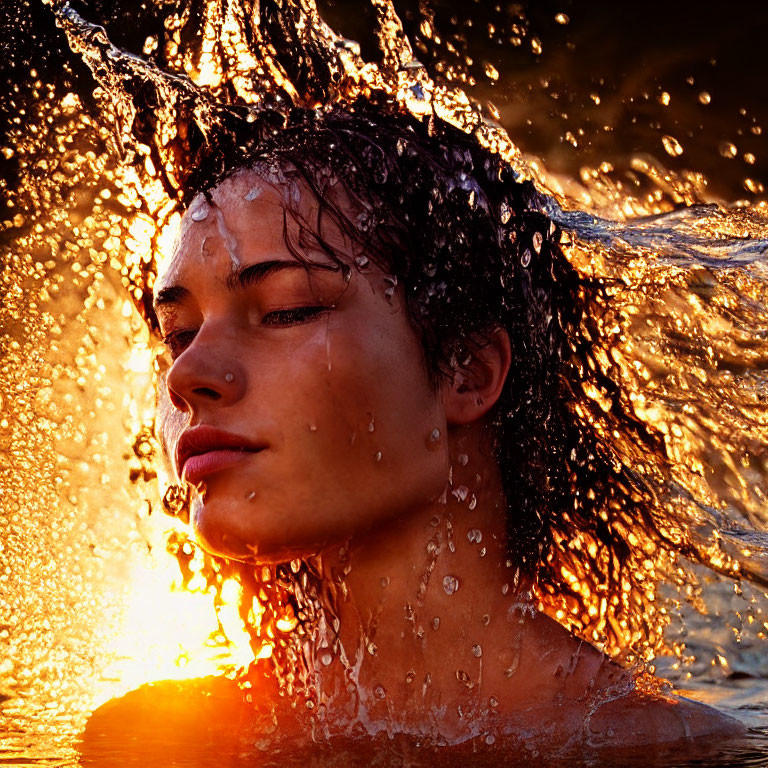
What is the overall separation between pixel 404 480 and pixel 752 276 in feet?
4.82

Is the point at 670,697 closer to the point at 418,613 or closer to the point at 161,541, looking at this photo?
the point at 418,613

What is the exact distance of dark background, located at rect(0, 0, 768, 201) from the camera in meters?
3.89

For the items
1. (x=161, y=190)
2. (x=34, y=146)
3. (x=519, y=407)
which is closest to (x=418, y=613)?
(x=519, y=407)

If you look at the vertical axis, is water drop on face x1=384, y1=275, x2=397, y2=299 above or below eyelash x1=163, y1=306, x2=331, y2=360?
above

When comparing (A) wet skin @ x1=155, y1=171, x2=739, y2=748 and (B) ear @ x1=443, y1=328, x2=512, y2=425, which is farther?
(B) ear @ x1=443, y1=328, x2=512, y2=425

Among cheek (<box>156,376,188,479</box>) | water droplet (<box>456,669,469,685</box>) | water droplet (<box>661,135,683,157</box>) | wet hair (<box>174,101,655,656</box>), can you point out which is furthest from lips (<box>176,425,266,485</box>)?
water droplet (<box>661,135,683,157</box>)

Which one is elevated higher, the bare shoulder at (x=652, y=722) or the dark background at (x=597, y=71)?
the dark background at (x=597, y=71)

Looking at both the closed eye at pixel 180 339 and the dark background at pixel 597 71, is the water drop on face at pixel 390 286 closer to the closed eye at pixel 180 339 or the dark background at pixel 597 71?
the closed eye at pixel 180 339

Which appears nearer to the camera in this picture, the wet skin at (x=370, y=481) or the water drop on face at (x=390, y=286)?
the wet skin at (x=370, y=481)


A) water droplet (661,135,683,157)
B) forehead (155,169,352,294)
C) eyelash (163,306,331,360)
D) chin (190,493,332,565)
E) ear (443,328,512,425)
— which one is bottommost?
chin (190,493,332,565)

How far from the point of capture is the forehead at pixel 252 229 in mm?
2205

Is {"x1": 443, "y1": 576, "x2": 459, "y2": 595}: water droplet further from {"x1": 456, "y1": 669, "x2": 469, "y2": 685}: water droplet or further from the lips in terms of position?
the lips

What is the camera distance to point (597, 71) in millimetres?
4051

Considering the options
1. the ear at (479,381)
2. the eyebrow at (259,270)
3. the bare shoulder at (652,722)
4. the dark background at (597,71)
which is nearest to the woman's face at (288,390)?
the eyebrow at (259,270)
